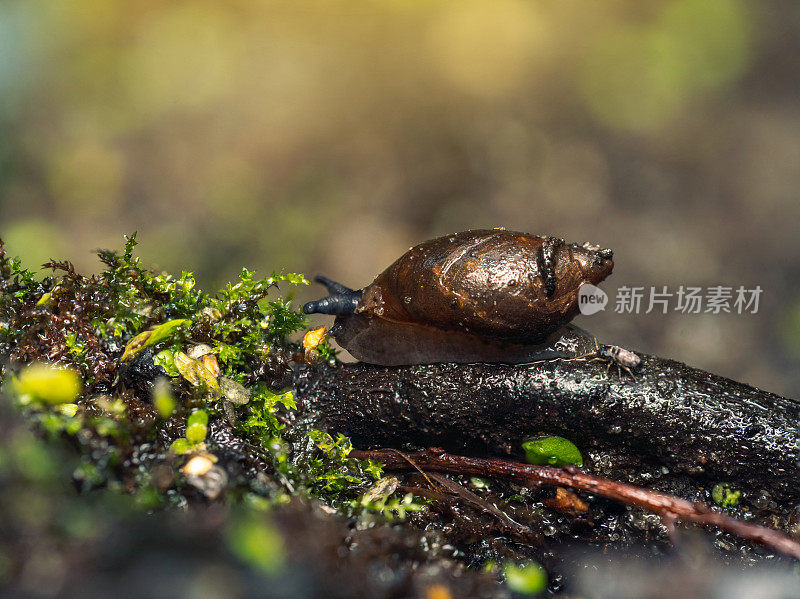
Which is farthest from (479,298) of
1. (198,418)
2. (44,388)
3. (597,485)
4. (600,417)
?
(44,388)

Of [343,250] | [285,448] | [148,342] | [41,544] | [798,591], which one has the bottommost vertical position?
[41,544]

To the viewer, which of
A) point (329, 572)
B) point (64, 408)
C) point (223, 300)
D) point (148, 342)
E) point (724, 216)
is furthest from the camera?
point (724, 216)

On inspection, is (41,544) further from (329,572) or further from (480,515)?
(480,515)

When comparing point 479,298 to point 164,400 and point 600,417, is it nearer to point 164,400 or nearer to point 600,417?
point 600,417

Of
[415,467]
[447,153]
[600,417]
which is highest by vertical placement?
[447,153]

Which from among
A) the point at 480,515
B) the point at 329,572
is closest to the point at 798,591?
the point at 480,515

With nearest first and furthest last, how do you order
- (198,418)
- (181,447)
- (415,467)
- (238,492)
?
(238,492), (181,447), (198,418), (415,467)

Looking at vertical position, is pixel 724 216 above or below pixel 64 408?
above
